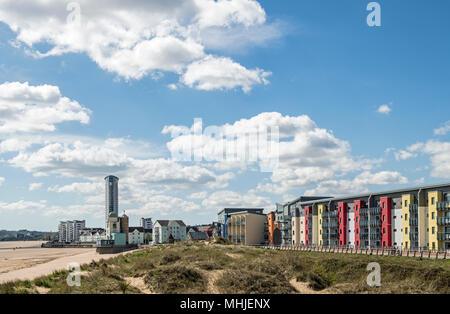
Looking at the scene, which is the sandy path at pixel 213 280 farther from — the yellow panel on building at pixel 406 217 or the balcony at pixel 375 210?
the balcony at pixel 375 210

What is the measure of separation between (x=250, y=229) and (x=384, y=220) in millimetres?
54965

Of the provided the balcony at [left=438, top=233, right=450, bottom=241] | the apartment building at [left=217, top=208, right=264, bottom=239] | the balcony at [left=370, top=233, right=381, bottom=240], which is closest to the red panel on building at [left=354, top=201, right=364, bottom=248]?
the balcony at [left=370, top=233, right=381, bottom=240]

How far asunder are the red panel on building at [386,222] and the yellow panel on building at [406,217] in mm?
3647

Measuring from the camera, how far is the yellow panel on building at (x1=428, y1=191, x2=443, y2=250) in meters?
66.9

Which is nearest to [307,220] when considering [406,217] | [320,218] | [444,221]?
[320,218]

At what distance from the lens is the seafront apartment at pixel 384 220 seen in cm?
6756

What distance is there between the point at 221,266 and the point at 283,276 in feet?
22.0

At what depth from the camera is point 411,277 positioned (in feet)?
105

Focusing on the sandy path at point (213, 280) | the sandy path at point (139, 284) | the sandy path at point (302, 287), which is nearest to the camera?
the sandy path at point (213, 280)

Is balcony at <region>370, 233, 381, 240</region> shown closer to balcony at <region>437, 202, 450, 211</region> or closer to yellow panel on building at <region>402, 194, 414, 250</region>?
yellow panel on building at <region>402, 194, 414, 250</region>

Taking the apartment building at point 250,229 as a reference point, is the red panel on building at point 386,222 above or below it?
above

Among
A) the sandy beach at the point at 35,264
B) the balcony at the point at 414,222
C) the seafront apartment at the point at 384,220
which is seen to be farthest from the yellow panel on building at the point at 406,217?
the sandy beach at the point at 35,264
